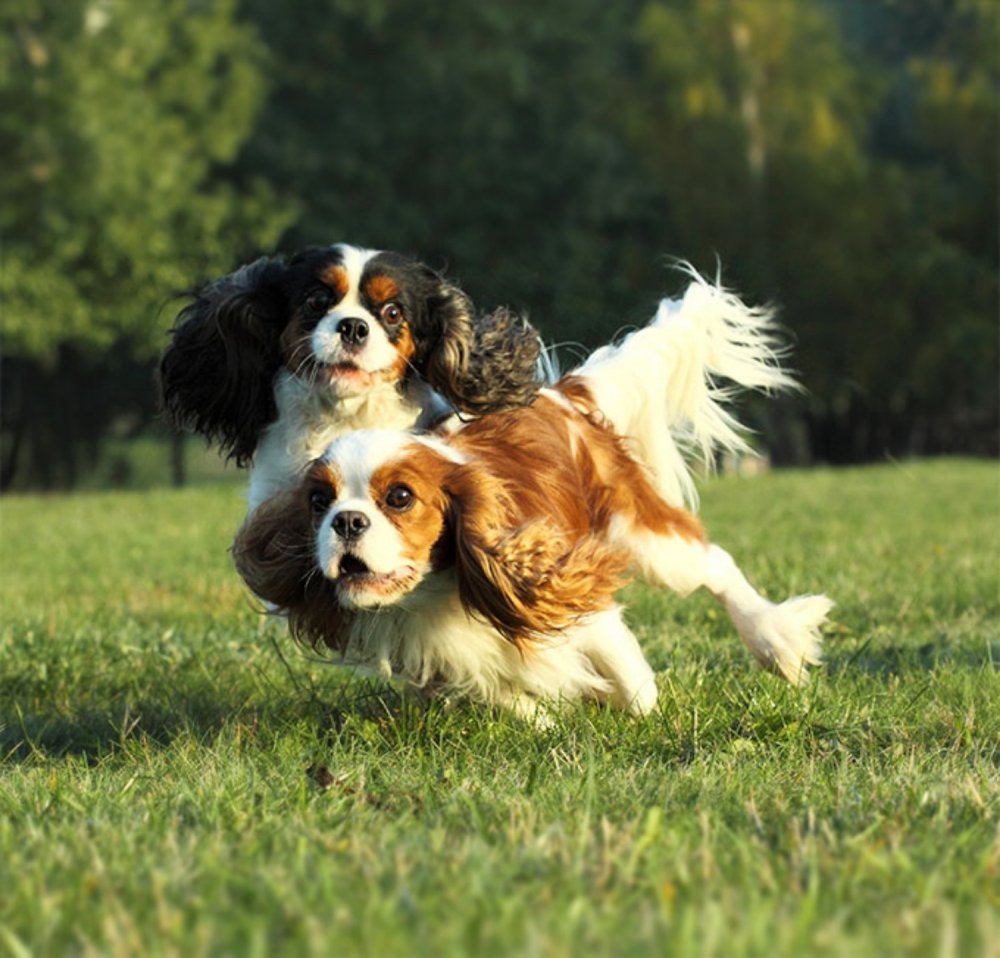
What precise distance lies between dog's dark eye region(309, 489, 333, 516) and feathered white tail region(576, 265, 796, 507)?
160 cm

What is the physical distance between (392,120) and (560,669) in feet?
80.6

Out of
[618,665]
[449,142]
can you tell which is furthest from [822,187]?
[618,665]

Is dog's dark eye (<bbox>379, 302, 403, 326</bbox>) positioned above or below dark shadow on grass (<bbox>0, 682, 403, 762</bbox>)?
above

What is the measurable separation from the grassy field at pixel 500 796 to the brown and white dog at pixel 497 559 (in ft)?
0.55

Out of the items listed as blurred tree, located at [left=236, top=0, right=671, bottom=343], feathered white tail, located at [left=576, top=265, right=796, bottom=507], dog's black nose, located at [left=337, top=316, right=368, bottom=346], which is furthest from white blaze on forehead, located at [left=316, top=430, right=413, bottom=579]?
blurred tree, located at [left=236, top=0, right=671, bottom=343]

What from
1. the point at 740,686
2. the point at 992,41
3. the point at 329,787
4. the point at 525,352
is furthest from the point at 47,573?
the point at 992,41

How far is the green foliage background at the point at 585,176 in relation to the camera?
25.8 metres

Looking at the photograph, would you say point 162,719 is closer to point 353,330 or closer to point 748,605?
point 353,330

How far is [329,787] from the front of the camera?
3670 mm

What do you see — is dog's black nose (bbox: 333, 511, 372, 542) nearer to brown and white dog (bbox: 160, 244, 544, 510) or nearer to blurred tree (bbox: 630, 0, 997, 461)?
brown and white dog (bbox: 160, 244, 544, 510)

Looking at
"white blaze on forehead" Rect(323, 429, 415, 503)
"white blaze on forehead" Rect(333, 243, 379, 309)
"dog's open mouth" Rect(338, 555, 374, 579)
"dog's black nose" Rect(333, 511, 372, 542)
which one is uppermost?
"white blaze on forehead" Rect(333, 243, 379, 309)

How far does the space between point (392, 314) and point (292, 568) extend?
3.06 ft

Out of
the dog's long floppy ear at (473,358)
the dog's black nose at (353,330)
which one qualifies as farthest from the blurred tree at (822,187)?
the dog's black nose at (353,330)

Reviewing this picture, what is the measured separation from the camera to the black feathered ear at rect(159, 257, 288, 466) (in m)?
5.07
